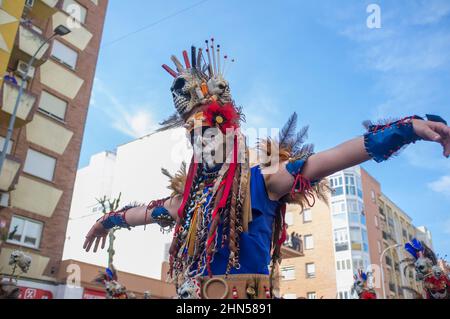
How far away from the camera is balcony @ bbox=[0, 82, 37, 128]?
40.1 feet

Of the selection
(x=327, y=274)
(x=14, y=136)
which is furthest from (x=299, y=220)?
(x=14, y=136)

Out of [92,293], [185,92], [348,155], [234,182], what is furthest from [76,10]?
[348,155]

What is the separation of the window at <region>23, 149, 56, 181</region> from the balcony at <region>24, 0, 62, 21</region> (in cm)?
452

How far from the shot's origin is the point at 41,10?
14.2 metres

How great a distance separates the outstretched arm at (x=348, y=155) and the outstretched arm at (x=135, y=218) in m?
0.84

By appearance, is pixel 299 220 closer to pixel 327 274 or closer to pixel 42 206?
pixel 327 274

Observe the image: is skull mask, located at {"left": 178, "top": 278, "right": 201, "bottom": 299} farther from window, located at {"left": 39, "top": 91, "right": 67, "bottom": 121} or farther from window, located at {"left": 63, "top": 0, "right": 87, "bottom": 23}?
window, located at {"left": 63, "top": 0, "right": 87, "bottom": 23}

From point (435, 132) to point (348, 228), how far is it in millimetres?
27039

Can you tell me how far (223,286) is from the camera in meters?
1.98

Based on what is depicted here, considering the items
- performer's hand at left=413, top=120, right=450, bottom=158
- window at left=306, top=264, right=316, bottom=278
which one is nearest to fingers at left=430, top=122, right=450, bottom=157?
performer's hand at left=413, top=120, right=450, bottom=158

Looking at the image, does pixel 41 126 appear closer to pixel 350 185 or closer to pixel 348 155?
pixel 348 155

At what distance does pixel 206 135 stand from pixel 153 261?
16110 mm

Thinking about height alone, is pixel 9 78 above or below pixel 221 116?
above

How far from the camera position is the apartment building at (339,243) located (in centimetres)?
2598
